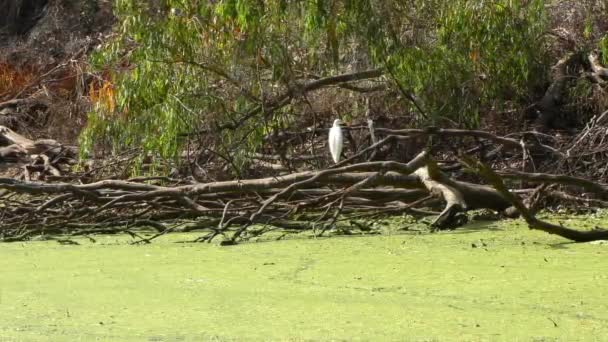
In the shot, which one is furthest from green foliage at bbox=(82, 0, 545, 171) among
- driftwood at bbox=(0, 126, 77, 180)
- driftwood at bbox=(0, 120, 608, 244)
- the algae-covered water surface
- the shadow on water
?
→ the algae-covered water surface

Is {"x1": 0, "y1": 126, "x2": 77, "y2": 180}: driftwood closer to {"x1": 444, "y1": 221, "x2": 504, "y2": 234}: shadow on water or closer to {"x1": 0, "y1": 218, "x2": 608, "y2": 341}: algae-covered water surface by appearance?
{"x1": 0, "y1": 218, "x2": 608, "y2": 341}: algae-covered water surface

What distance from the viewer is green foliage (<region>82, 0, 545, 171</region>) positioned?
7.32 m

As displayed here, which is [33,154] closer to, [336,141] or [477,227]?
[336,141]

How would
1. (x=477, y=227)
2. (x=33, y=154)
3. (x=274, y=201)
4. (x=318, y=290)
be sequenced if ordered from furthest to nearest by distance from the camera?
(x=33, y=154) → (x=477, y=227) → (x=274, y=201) → (x=318, y=290)

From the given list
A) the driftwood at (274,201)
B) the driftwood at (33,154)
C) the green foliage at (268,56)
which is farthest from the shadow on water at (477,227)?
the driftwood at (33,154)

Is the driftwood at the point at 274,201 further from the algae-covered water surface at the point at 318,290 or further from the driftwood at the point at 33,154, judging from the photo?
the driftwood at the point at 33,154

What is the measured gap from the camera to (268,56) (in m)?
7.48

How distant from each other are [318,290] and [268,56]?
369 cm

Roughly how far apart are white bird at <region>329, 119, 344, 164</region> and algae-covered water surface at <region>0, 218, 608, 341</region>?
1.56 m

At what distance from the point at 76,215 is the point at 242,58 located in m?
1.69

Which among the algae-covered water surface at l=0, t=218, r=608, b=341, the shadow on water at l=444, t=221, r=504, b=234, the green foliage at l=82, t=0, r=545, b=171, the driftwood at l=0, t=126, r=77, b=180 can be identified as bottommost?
the driftwood at l=0, t=126, r=77, b=180

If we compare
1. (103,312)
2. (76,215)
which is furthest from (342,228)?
(103,312)

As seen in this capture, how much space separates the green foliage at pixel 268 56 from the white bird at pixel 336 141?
1.40ft

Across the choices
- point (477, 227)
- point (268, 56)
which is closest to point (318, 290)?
point (477, 227)
